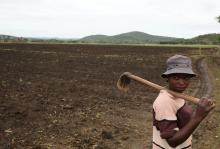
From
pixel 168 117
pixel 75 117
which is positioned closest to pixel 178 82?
pixel 168 117

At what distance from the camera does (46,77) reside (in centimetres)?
1691

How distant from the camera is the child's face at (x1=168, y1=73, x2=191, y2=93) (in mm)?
2879

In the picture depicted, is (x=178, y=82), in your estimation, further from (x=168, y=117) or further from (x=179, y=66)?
(x=168, y=117)

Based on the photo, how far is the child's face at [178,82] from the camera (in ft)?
9.45

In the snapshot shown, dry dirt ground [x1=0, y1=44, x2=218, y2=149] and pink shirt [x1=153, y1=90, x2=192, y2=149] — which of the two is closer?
pink shirt [x1=153, y1=90, x2=192, y2=149]

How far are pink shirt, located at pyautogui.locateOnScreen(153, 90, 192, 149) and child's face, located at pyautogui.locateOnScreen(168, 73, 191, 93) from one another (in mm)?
77

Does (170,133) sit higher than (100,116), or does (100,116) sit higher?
(170,133)

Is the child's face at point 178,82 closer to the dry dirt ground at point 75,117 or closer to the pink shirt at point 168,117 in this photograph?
the pink shirt at point 168,117

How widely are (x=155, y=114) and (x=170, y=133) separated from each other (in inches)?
7.0

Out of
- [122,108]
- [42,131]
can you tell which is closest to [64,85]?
[122,108]

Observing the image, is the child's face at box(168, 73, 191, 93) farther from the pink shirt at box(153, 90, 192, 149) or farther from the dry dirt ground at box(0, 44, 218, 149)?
the dry dirt ground at box(0, 44, 218, 149)

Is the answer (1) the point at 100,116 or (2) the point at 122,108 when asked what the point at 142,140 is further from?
(2) the point at 122,108

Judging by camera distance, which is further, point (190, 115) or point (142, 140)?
point (142, 140)

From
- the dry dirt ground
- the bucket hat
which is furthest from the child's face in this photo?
the dry dirt ground
